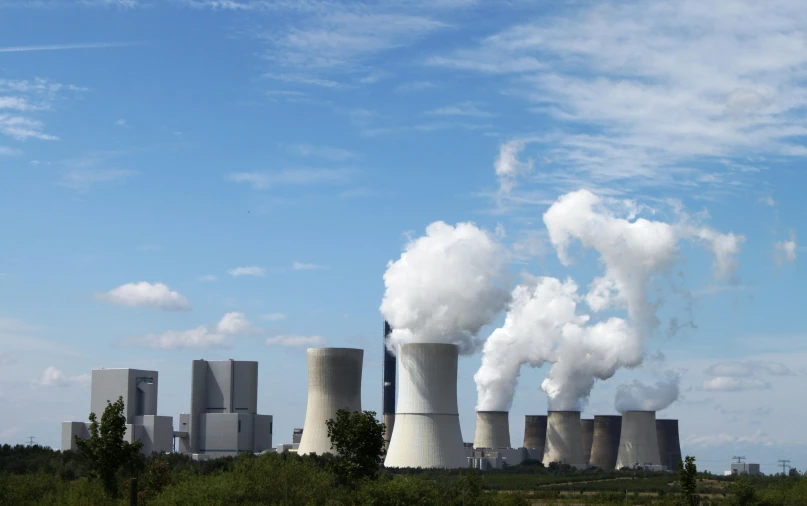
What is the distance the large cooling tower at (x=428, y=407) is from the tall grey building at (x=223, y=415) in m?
12.9

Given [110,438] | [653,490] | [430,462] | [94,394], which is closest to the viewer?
[110,438]

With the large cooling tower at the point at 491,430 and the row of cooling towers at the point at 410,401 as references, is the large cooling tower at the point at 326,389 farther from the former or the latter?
the large cooling tower at the point at 491,430

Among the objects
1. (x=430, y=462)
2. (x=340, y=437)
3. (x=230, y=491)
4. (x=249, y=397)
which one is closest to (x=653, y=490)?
(x=430, y=462)

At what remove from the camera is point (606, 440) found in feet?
211

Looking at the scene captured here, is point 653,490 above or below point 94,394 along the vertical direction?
below

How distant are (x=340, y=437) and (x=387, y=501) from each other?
2153 millimetres

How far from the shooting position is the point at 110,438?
22.5 meters

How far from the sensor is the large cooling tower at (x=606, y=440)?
64062 mm

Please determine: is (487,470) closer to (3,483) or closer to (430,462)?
(430,462)

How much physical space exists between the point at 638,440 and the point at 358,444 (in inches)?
1446

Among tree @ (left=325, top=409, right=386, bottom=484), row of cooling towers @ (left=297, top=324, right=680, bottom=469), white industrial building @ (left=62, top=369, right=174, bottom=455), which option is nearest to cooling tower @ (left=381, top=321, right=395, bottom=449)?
white industrial building @ (left=62, top=369, right=174, bottom=455)

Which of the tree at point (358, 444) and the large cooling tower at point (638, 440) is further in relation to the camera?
the large cooling tower at point (638, 440)

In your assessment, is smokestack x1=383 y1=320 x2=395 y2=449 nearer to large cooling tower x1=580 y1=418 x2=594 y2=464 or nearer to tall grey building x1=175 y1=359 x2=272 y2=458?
large cooling tower x1=580 y1=418 x2=594 y2=464

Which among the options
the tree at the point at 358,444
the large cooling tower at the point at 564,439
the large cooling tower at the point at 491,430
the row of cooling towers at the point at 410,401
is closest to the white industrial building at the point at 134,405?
the row of cooling towers at the point at 410,401
